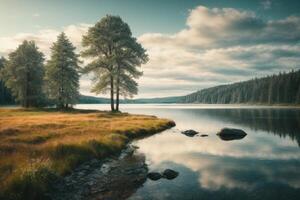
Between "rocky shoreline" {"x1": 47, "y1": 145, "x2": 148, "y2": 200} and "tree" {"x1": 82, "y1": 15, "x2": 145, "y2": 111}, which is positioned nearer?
"rocky shoreline" {"x1": 47, "y1": 145, "x2": 148, "y2": 200}

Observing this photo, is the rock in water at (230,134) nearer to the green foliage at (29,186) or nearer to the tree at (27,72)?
the green foliage at (29,186)

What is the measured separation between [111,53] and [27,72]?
28.2m

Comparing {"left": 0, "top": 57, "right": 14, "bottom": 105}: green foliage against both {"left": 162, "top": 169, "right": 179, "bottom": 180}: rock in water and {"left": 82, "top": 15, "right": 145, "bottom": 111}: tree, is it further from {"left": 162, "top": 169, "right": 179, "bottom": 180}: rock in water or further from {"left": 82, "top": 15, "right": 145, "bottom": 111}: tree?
{"left": 162, "top": 169, "right": 179, "bottom": 180}: rock in water

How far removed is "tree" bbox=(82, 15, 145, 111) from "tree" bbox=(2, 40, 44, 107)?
23.0 meters

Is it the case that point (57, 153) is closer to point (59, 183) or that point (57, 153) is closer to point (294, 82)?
point (59, 183)

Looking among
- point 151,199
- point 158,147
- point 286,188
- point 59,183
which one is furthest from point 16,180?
point 158,147

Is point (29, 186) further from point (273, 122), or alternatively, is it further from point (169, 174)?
point (273, 122)

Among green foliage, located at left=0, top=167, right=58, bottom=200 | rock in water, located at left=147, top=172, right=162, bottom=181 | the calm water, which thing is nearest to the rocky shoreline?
rock in water, located at left=147, top=172, right=162, bottom=181

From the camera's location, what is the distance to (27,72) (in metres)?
62.8

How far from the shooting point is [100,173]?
48.0 feet

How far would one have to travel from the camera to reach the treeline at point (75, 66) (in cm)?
4531

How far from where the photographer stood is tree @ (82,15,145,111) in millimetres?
45031

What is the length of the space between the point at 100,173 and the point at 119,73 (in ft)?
104

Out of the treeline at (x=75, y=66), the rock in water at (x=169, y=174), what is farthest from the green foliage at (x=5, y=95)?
the rock in water at (x=169, y=174)
